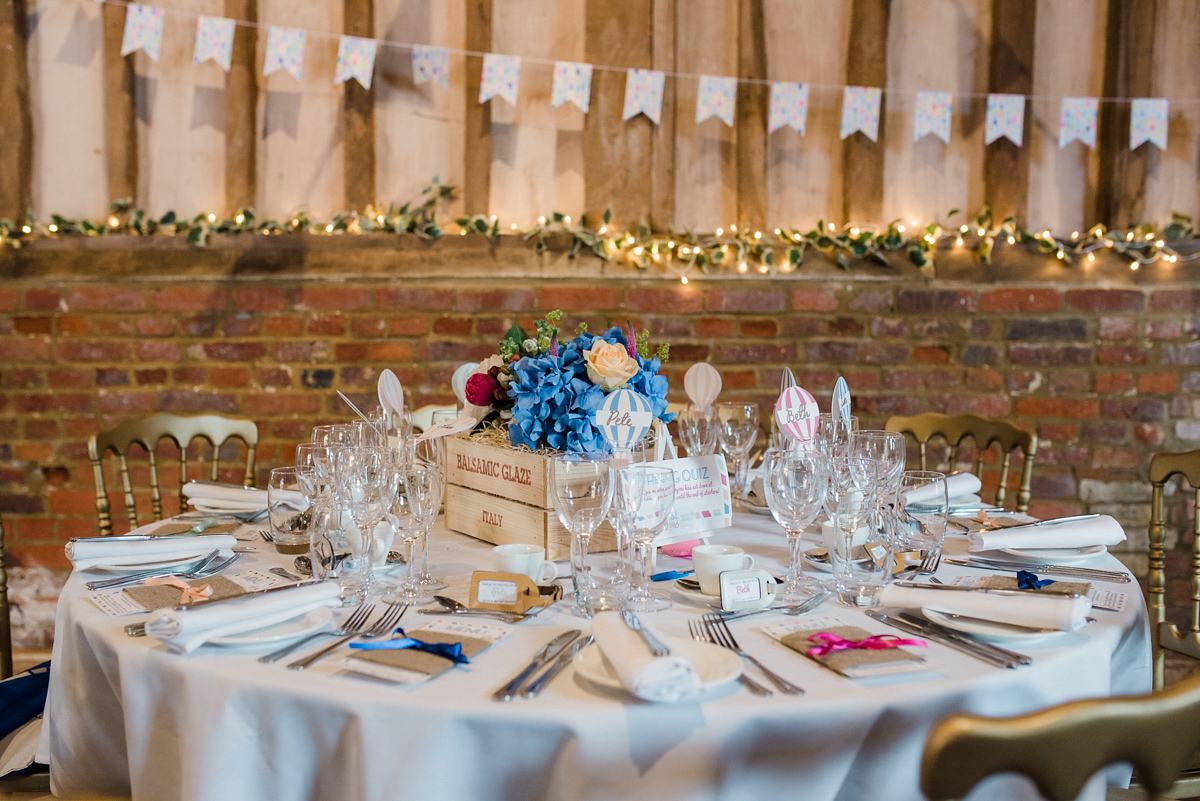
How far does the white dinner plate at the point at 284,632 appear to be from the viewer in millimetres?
1055

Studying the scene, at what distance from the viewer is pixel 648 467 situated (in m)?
1.34

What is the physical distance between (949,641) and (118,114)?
118 inches

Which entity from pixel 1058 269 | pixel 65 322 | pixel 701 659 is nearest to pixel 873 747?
pixel 701 659

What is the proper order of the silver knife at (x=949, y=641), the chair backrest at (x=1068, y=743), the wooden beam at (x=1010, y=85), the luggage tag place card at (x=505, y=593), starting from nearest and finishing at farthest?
the chair backrest at (x=1068, y=743) → the silver knife at (x=949, y=641) → the luggage tag place card at (x=505, y=593) → the wooden beam at (x=1010, y=85)

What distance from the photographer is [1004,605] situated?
1117 mm

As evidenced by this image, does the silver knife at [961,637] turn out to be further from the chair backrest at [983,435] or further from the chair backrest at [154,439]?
the chair backrest at [154,439]

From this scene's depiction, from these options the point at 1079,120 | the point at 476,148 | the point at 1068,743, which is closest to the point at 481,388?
the point at 1068,743

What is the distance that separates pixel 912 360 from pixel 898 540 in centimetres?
181

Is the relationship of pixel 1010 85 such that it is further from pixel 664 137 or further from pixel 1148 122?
pixel 664 137

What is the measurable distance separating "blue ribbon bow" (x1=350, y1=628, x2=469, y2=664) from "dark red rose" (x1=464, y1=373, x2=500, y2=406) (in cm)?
64

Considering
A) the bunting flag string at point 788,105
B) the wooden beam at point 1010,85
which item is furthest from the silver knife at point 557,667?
the wooden beam at point 1010,85

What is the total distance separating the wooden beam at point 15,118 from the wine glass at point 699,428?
2.38 m

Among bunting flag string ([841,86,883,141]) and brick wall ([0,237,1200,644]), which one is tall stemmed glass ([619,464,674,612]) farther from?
bunting flag string ([841,86,883,141])

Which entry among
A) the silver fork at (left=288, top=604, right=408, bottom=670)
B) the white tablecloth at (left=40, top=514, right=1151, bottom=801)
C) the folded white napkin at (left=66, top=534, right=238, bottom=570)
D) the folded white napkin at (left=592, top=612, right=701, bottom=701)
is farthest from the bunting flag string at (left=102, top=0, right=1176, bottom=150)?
the folded white napkin at (left=592, top=612, right=701, bottom=701)
